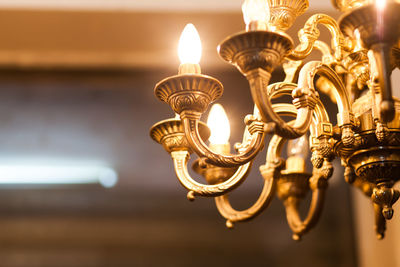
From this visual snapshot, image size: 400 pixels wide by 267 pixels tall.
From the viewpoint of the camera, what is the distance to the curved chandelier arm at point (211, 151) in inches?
38.6

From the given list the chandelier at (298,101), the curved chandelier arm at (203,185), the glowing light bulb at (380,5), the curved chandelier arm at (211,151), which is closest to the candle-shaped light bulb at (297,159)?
the chandelier at (298,101)

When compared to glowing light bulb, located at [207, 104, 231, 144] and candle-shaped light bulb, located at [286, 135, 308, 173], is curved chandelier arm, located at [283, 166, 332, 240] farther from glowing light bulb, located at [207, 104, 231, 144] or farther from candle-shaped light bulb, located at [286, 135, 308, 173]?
glowing light bulb, located at [207, 104, 231, 144]

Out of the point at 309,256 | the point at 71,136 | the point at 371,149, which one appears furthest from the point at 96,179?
the point at 371,149

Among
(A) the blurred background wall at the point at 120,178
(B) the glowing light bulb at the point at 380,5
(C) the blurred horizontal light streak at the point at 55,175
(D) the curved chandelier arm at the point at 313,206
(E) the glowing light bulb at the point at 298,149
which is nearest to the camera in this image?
(B) the glowing light bulb at the point at 380,5

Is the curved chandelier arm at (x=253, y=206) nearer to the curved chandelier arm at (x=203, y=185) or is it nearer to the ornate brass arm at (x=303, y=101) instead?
the curved chandelier arm at (x=203, y=185)

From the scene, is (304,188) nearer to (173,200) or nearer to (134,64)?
(173,200)

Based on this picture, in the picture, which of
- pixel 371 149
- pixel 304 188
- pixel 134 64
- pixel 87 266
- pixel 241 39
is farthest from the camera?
pixel 134 64

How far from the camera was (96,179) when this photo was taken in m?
2.69

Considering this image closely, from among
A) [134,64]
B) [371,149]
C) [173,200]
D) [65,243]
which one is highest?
[134,64]

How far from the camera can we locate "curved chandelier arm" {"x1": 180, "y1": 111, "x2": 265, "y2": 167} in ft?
3.22

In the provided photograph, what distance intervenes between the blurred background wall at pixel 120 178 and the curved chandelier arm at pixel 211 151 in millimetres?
1373

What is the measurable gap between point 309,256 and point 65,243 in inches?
42.5

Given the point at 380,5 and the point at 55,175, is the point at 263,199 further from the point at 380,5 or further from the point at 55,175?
the point at 55,175

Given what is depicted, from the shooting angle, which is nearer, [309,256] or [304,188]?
[304,188]
